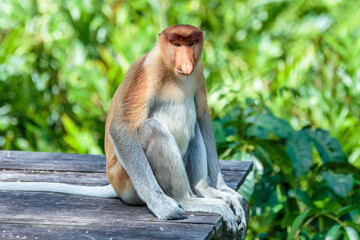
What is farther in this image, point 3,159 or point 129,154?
point 3,159

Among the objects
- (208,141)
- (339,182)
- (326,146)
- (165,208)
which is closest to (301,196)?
(339,182)

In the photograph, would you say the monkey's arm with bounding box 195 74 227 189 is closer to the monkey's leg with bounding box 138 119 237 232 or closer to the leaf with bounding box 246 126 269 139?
the monkey's leg with bounding box 138 119 237 232

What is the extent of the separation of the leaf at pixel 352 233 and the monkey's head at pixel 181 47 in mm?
1567

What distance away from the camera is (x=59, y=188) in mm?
2676

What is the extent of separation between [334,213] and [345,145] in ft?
2.88

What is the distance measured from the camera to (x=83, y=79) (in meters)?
5.09

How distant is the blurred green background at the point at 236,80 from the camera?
12.7ft

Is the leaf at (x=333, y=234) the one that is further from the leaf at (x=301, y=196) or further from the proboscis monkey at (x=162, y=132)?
the proboscis monkey at (x=162, y=132)

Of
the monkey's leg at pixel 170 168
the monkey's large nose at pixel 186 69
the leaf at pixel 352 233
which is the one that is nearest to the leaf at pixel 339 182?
the leaf at pixel 352 233

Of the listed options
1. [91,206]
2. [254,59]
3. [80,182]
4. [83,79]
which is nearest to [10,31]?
[83,79]

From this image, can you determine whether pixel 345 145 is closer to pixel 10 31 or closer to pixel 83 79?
pixel 83 79

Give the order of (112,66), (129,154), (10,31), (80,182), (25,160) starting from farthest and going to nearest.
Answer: (10,31) → (112,66) → (25,160) → (80,182) → (129,154)

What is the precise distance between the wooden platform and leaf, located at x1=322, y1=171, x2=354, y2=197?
0.82m

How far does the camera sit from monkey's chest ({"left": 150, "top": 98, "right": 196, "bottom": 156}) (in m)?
2.43
